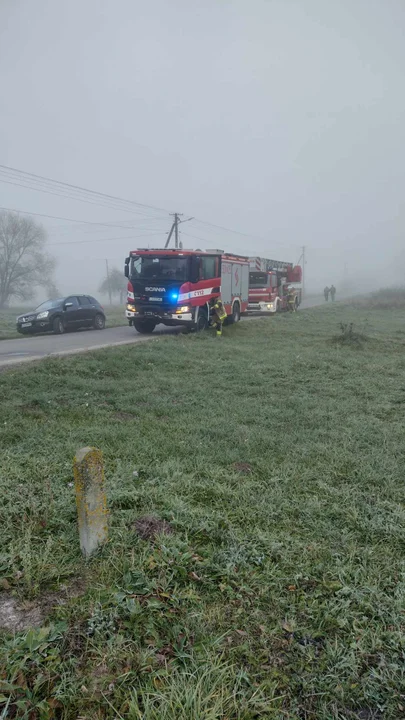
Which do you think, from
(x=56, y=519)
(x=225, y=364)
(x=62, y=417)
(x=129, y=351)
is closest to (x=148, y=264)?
(x=129, y=351)

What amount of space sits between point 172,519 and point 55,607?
1049 mm

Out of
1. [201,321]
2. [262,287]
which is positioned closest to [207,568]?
[201,321]

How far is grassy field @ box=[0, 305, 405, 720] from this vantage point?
2025mm

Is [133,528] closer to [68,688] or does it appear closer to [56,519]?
[56,519]

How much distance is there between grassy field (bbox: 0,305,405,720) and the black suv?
10853 mm

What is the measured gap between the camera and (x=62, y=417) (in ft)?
19.1

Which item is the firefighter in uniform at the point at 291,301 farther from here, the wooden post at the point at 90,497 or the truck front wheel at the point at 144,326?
the wooden post at the point at 90,497

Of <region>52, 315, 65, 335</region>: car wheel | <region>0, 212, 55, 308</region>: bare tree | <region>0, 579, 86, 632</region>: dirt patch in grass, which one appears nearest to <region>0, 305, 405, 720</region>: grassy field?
<region>0, 579, 86, 632</region>: dirt patch in grass

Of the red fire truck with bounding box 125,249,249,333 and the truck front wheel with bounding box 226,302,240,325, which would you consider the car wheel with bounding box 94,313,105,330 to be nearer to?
the red fire truck with bounding box 125,249,249,333

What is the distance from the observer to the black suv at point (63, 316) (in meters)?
16.4

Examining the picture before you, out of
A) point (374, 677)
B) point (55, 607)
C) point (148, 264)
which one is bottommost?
point (374, 677)

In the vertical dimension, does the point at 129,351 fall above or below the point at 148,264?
below

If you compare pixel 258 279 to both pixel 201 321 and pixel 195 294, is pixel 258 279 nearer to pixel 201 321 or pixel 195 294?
pixel 201 321

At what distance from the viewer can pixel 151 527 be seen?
3.21 m
